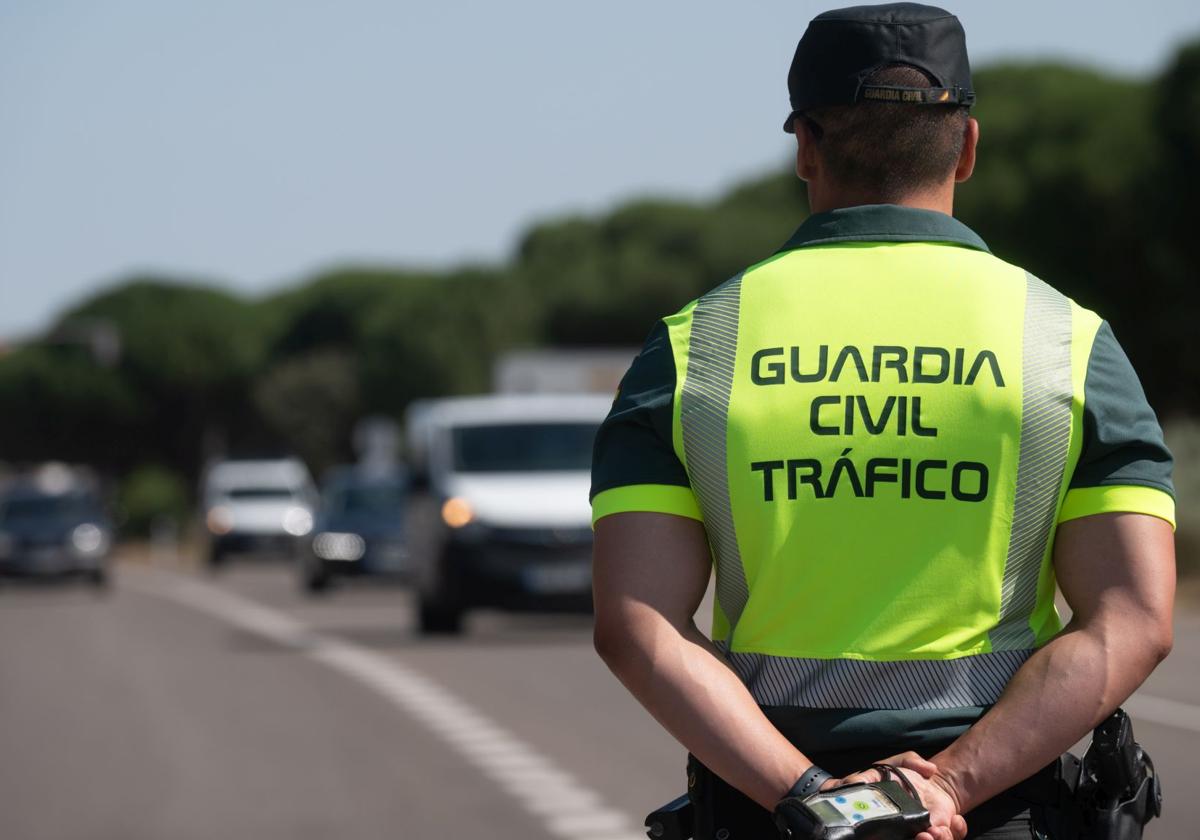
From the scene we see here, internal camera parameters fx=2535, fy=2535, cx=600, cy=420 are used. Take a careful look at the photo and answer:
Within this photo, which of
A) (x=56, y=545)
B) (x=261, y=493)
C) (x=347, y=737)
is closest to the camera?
(x=347, y=737)

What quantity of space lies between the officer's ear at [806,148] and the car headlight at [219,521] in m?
48.7

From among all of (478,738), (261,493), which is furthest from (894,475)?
(261,493)

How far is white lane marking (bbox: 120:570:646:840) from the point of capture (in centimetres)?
1042

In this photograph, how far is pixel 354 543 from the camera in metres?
34.4

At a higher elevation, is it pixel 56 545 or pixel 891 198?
pixel 891 198

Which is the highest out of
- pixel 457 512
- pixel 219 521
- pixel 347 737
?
pixel 347 737

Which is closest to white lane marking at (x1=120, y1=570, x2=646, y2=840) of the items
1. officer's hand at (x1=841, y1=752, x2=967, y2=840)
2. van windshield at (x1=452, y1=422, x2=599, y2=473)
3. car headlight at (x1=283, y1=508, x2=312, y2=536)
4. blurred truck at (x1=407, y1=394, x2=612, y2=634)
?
blurred truck at (x1=407, y1=394, x2=612, y2=634)

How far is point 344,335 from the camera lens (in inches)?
5512

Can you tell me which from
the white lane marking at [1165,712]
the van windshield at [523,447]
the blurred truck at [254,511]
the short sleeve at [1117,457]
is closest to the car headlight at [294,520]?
the blurred truck at [254,511]

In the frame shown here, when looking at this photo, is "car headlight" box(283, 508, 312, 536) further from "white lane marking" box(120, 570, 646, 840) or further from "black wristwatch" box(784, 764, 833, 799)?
"black wristwatch" box(784, 764, 833, 799)

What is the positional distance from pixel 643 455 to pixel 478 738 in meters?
11.1

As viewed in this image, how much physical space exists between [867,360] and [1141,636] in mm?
470

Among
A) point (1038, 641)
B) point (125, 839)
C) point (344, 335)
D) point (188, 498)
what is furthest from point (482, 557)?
point (344, 335)

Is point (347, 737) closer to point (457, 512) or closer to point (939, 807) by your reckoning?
point (457, 512)
